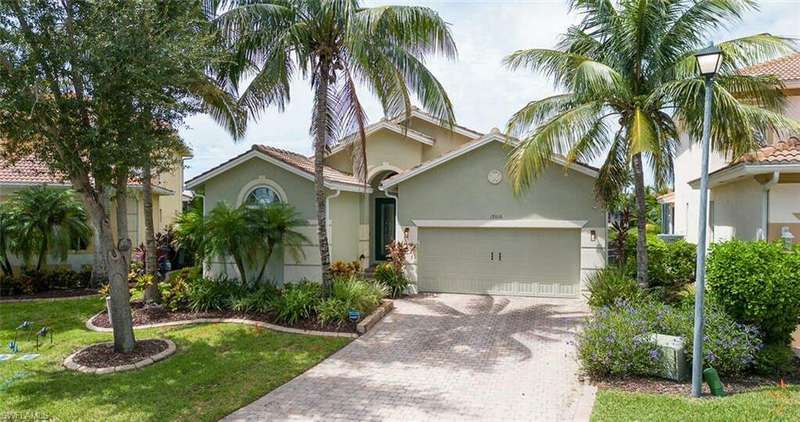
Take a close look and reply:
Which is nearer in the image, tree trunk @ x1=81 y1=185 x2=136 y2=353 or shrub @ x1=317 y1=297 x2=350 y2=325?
tree trunk @ x1=81 y1=185 x2=136 y2=353

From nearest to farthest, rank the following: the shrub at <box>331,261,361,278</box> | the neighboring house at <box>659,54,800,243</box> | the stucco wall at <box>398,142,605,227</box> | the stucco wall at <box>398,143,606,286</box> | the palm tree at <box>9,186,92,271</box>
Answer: the neighboring house at <box>659,54,800,243</box> < the stucco wall at <box>398,143,606,286</box> < the stucco wall at <box>398,142,605,227</box> < the shrub at <box>331,261,361,278</box> < the palm tree at <box>9,186,92,271</box>

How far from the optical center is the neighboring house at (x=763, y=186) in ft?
36.7

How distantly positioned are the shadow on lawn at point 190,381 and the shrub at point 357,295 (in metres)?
1.92

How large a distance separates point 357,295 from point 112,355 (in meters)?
5.73

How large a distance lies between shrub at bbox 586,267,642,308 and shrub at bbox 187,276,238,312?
33.9 ft

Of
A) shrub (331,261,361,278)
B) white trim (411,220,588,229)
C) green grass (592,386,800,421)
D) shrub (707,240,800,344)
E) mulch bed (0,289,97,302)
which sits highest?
white trim (411,220,588,229)

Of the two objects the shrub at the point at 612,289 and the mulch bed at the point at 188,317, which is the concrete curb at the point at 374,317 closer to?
the mulch bed at the point at 188,317

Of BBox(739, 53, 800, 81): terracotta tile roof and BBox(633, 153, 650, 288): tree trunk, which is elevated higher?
BBox(739, 53, 800, 81): terracotta tile roof

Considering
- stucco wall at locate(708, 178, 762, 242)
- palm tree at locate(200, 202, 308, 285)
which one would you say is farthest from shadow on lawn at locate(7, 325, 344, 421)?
stucco wall at locate(708, 178, 762, 242)

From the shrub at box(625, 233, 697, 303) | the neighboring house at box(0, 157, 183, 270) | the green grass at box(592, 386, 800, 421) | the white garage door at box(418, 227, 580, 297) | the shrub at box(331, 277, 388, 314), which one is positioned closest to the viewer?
the green grass at box(592, 386, 800, 421)

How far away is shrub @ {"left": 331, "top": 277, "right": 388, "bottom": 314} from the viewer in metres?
12.7

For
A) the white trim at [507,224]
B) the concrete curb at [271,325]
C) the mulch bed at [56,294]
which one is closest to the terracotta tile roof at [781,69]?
the white trim at [507,224]

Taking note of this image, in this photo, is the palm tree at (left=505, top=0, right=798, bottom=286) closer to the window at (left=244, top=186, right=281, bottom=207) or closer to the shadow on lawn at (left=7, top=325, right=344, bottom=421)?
the shadow on lawn at (left=7, top=325, right=344, bottom=421)

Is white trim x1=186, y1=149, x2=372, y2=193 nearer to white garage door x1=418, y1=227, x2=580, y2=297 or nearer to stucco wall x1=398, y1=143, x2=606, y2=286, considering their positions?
stucco wall x1=398, y1=143, x2=606, y2=286
